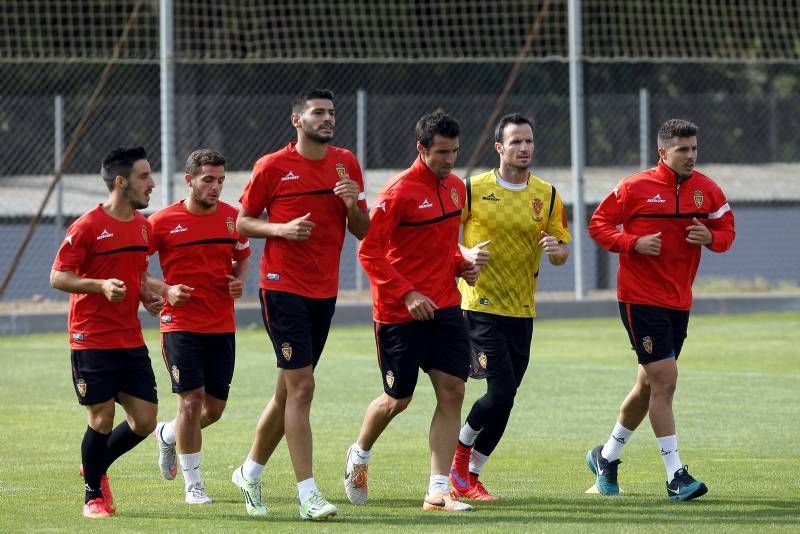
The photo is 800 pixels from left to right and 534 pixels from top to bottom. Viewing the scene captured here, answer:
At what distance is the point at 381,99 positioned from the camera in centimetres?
2334

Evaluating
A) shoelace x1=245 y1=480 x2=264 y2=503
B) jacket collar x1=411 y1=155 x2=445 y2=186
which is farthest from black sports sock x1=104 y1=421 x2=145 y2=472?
jacket collar x1=411 y1=155 x2=445 y2=186

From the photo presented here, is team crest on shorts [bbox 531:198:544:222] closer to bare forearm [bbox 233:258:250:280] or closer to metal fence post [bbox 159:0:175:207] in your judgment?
bare forearm [bbox 233:258:250:280]

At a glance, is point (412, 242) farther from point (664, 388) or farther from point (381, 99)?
point (381, 99)

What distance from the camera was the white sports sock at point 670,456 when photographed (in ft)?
28.0

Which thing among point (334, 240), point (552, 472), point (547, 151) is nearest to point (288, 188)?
point (334, 240)

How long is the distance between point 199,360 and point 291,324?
1.02m

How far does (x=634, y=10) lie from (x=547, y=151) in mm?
5022

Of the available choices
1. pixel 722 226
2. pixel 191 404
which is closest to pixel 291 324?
pixel 191 404

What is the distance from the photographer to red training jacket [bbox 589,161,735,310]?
8898 mm


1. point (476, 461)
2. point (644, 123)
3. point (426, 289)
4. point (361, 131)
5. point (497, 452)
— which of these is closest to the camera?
point (426, 289)

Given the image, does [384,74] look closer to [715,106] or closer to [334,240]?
[715,106]

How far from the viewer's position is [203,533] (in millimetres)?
Answer: 7535

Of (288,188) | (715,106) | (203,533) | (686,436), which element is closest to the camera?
(203,533)

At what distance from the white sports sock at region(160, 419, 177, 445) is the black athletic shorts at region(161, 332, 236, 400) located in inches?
14.4
